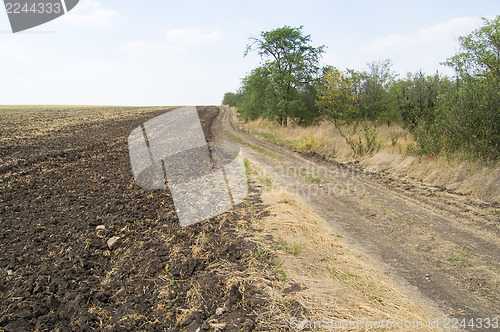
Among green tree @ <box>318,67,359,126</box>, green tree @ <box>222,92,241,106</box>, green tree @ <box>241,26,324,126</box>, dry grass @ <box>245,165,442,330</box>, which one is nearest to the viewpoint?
dry grass @ <box>245,165,442,330</box>

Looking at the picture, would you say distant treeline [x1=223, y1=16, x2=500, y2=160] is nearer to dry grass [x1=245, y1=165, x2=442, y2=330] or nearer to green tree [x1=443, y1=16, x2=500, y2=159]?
green tree [x1=443, y1=16, x2=500, y2=159]

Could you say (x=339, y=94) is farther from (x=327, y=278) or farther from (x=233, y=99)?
(x=233, y=99)

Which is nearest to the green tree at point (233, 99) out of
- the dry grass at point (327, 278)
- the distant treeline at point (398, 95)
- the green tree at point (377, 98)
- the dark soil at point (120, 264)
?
the distant treeline at point (398, 95)

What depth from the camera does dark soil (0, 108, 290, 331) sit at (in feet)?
12.2

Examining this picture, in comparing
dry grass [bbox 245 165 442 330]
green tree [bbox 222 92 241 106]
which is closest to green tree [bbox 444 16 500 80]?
dry grass [bbox 245 165 442 330]

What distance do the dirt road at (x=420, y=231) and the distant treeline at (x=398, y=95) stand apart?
219cm

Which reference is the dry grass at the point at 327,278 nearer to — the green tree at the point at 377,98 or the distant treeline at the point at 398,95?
the distant treeline at the point at 398,95

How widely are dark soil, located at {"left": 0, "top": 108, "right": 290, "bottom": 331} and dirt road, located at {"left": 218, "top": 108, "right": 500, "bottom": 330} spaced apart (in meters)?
1.86

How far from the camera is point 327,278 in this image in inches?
172

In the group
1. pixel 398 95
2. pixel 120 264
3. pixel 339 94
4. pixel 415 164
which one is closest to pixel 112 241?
pixel 120 264

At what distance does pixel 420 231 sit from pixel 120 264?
16.8ft

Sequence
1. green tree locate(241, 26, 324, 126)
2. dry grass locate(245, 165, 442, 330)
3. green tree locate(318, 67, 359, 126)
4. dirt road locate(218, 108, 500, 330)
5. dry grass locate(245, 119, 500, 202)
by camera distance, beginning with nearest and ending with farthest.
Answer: dry grass locate(245, 165, 442, 330) < dirt road locate(218, 108, 500, 330) < dry grass locate(245, 119, 500, 202) < green tree locate(318, 67, 359, 126) < green tree locate(241, 26, 324, 126)

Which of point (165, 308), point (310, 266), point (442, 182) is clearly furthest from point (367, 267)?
point (442, 182)

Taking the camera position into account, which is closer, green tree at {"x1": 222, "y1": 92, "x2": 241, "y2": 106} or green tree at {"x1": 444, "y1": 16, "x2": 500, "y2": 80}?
green tree at {"x1": 444, "y1": 16, "x2": 500, "y2": 80}
